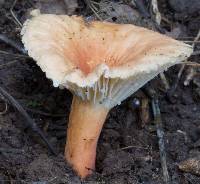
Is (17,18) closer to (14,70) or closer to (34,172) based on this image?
(14,70)

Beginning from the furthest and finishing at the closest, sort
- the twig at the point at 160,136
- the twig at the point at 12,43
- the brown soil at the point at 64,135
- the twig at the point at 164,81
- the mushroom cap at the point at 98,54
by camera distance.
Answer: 1. the twig at the point at 164,81
2. the twig at the point at 12,43
3. the twig at the point at 160,136
4. the brown soil at the point at 64,135
5. the mushroom cap at the point at 98,54

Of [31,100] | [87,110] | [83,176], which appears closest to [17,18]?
[31,100]

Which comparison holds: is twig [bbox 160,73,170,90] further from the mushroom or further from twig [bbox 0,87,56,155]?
twig [bbox 0,87,56,155]

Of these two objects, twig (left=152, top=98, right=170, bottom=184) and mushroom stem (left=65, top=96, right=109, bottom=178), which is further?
twig (left=152, top=98, right=170, bottom=184)

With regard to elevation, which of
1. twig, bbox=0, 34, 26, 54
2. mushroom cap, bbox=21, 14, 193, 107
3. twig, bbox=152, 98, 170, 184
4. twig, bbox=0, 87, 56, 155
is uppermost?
mushroom cap, bbox=21, 14, 193, 107

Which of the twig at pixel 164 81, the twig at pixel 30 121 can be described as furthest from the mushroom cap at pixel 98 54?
the twig at pixel 164 81

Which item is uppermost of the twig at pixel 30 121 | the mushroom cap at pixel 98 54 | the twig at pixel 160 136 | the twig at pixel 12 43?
the mushroom cap at pixel 98 54

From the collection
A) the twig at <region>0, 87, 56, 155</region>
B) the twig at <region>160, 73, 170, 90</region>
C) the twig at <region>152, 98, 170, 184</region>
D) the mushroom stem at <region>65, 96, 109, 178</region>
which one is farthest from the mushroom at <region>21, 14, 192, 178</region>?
the twig at <region>160, 73, 170, 90</region>

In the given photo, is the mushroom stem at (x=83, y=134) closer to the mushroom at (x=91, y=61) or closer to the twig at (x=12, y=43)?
the mushroom at (x=91, y=61)
